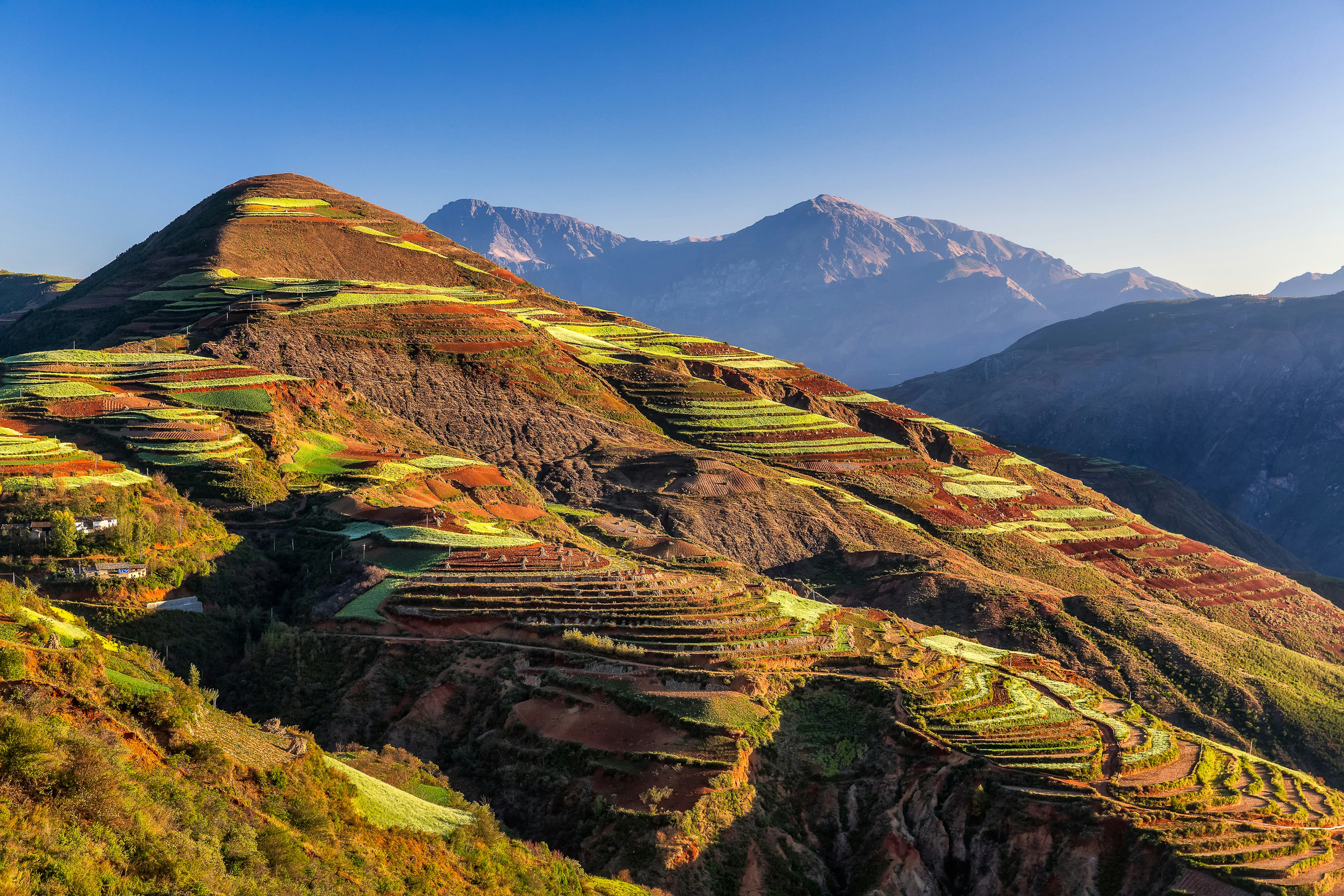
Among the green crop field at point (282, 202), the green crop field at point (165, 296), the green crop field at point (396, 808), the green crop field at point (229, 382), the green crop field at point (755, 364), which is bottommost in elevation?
the green crop field at point (396, 808)

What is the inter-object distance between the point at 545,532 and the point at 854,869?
26.7 m

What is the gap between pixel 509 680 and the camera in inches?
1164

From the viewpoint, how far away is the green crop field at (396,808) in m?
19.0

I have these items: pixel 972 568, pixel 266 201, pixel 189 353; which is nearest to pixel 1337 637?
pixel 972 568

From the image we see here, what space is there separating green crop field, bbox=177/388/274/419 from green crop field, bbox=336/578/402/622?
2234cm

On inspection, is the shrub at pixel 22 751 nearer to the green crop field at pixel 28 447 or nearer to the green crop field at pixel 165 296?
the green crop field at pixel 28 447

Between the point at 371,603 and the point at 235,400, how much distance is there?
988 inches

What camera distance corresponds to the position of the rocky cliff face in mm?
131125

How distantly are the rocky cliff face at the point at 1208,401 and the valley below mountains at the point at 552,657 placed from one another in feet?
254

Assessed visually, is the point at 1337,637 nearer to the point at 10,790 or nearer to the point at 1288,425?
the point at 10,790

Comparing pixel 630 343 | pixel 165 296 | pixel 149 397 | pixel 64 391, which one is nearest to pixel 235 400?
pixel 149 397

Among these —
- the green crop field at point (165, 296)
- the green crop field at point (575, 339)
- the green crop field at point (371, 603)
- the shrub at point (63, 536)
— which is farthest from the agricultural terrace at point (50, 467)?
the green crop field at point (575, 339)

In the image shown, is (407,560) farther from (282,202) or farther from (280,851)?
(282,202)

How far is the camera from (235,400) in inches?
2018
